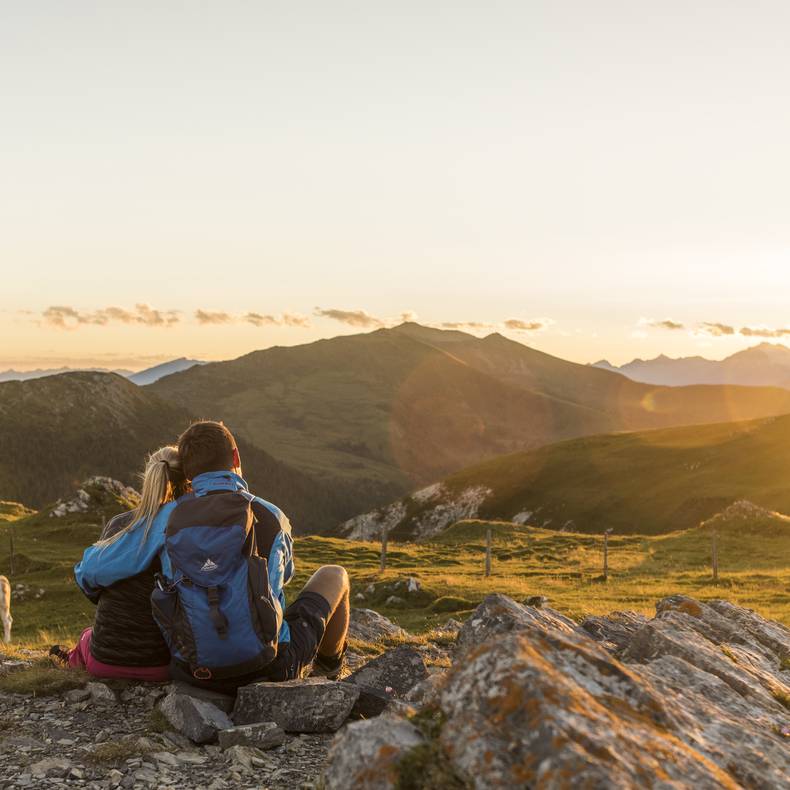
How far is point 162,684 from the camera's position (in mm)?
8625

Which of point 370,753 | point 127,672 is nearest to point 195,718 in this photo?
point 127,672

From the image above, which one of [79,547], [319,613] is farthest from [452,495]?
[319,613]

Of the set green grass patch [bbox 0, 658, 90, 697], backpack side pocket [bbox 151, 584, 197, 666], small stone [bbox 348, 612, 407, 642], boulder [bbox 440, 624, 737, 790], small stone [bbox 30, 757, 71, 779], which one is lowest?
small stone [bbox 348, 612, 407, 642]

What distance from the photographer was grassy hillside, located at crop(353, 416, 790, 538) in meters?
85.2

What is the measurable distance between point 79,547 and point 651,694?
4631 cm

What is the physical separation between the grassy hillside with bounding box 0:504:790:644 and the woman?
12126mm

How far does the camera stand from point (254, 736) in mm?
7270

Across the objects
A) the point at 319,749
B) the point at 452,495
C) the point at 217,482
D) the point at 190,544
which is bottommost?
the point at 452,495

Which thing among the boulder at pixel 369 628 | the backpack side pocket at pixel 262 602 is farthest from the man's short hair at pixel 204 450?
the boulder at pixel 369 628

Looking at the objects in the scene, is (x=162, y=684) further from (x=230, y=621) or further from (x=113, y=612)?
(x=230, y=621)

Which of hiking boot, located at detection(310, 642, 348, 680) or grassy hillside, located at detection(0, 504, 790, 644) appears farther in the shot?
grassy hillside, located at detection(0, 504, 790, 644)

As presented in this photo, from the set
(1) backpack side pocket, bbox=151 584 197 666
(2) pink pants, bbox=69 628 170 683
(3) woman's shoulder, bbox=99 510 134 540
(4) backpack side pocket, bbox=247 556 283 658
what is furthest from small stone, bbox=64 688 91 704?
(4) backpack side pocket, bbox=247 556 283 658

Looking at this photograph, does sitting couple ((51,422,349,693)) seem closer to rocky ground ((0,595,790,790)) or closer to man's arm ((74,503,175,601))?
man's arm ((74,503,175,601))

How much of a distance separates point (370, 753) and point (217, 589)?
2951mm
